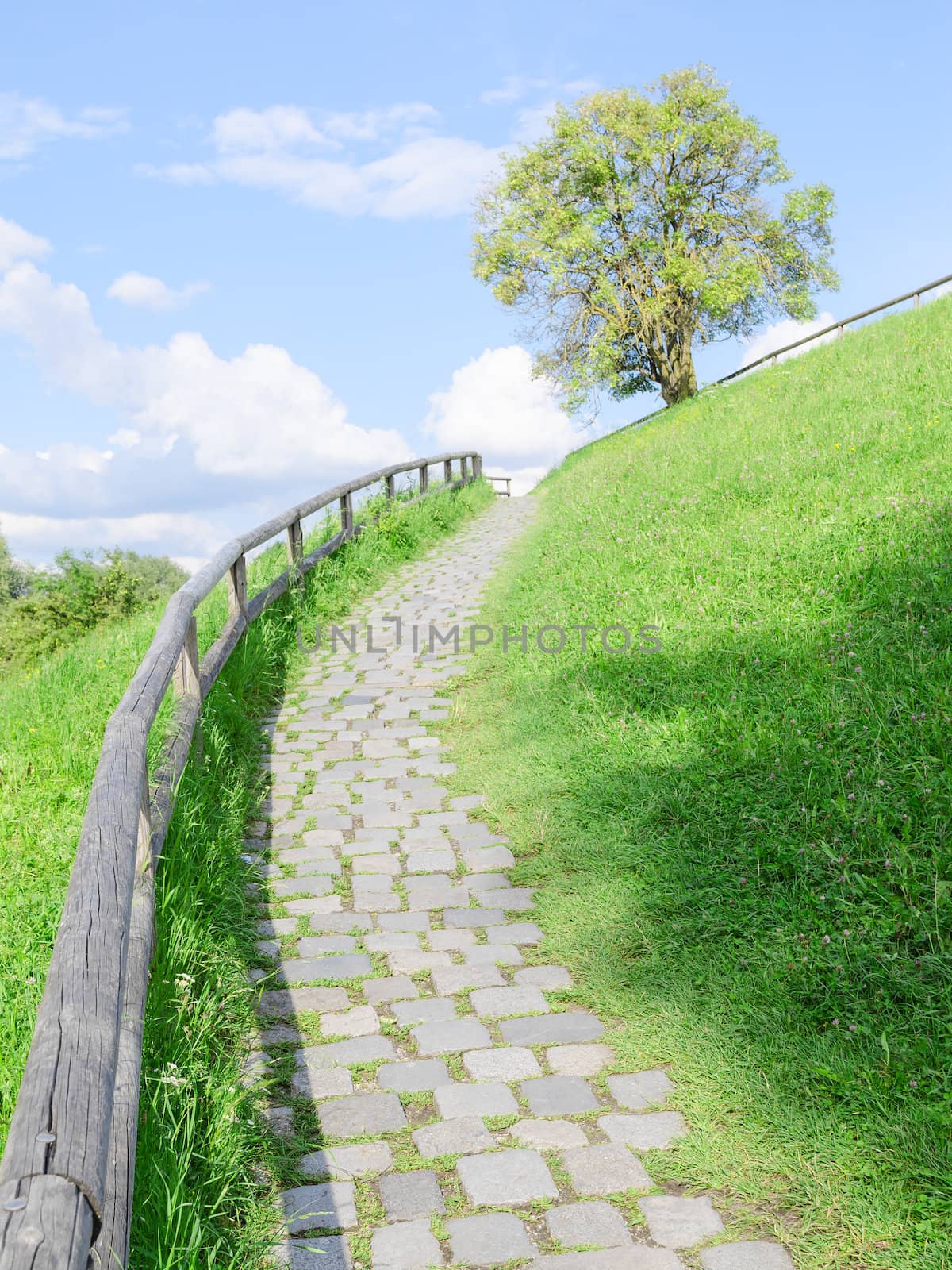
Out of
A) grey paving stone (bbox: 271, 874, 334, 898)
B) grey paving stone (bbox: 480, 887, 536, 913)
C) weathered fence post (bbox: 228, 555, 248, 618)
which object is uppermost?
weathered fence post (bbox: 228, 555, 248, 618)

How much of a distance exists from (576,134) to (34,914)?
88.8ft

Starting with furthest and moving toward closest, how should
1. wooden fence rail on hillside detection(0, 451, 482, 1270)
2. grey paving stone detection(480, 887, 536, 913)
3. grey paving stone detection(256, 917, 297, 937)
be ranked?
grey paving stone detection(480, 887, 536, 913) < grey paving stone detection(256, 917, 297, 937) < wooden fence rail on hillside detection(0, 451, 482, 1270)

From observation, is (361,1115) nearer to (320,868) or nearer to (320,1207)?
(320,1207)

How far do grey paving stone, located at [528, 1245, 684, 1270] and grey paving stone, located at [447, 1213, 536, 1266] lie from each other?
7 cm

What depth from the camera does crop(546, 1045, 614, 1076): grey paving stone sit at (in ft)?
12.4

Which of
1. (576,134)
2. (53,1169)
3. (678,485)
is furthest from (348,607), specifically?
(576,134)

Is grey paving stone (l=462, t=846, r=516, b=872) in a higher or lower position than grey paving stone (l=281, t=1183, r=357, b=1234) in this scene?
higher

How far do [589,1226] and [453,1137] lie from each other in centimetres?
58

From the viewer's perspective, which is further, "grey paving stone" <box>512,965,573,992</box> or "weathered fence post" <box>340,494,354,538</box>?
"weathered fence post" <box>340,494,354,538</box>

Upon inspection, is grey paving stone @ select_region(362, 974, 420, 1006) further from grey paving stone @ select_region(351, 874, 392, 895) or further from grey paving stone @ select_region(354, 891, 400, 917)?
grey paving stone @ select_region(351, 874, 392, 895)

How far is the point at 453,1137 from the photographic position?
3.40 metres

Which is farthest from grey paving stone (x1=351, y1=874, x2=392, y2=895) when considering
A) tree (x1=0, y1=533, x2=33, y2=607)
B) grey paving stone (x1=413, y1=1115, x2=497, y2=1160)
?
tree (x1=0, y1=533, x2=33, y2=607)

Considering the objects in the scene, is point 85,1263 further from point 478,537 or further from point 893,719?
point 478,537

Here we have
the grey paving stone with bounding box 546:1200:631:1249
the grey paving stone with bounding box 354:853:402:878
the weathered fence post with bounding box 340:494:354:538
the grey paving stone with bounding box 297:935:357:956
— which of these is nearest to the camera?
the grey paving stone with bounding box 546:1200:631:1249
